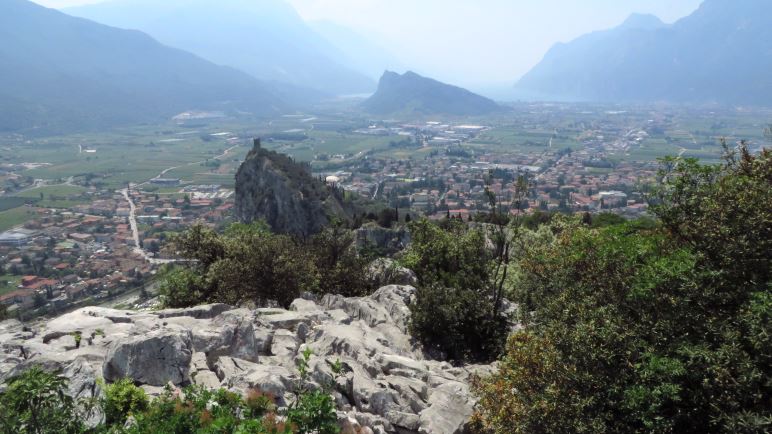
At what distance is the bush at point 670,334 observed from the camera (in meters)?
8.23

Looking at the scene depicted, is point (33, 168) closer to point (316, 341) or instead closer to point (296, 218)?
point (296, 218)

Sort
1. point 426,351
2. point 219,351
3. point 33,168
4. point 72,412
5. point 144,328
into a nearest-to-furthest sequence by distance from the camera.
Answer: point 72,412 < point 219,351 < point 144,328 < point 426,351 < point 33,168

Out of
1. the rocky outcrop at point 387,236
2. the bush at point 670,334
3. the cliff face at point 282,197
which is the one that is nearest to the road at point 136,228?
the cliff face at point 282,197

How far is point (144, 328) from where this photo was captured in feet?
51.9

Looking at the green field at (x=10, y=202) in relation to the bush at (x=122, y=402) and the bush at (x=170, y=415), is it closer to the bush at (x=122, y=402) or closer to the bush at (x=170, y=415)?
the bush at (x=122, y=402)

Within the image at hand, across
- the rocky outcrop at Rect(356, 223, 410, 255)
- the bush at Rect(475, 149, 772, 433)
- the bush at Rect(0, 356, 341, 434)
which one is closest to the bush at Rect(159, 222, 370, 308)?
the bush at Rect(0, 356, 341, 434)

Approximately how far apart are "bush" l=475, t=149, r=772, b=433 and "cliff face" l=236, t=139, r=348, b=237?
193 ft

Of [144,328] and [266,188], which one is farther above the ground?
[144,328]

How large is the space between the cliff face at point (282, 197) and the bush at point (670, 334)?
5883cm

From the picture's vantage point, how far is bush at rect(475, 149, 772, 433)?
8.23 meters

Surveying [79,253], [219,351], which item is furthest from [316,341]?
[79,253]

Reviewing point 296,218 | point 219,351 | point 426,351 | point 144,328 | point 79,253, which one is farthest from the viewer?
point 79,253

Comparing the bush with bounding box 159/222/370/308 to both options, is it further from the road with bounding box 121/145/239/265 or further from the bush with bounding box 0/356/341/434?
the road with bounding box 121/145/239/265

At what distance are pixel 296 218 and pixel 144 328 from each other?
193 ft
